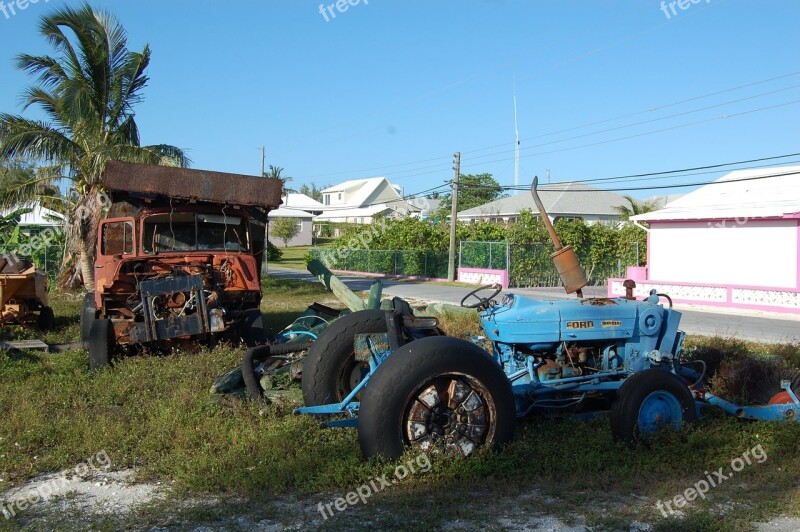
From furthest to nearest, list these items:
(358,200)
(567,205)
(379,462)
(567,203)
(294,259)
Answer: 1. (358,200)
2. (294,259)
3. (567,203)
4. (567,205)
5. (379,462)

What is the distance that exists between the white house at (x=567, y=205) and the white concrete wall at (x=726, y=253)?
18591 millimetres

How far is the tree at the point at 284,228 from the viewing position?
2458 inches

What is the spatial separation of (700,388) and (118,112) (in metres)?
17.2

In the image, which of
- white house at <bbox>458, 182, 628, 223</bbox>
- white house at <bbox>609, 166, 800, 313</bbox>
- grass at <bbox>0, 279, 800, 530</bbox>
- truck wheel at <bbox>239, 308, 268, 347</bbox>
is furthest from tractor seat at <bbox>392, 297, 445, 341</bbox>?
white house at <bbox>458, 182, 628, 223</bbox>

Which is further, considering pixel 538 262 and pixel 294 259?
pixel 294 259

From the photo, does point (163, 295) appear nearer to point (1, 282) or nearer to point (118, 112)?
point (1, 282)

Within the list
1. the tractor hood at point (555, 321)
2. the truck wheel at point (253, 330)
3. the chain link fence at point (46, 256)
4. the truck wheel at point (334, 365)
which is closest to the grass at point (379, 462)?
the truck wheel at point (334, 365)

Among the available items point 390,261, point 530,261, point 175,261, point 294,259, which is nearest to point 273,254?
point 294,259

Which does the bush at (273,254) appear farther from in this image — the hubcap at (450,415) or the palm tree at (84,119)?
the hubcap at (450,415)

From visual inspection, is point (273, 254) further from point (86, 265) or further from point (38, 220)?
point (86, 265)

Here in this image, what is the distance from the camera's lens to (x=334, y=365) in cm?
691

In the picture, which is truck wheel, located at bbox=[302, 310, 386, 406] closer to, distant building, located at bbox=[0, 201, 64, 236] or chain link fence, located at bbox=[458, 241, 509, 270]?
distant building, located at bbox=[0, 201, 64, 236]

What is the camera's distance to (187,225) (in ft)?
37.0

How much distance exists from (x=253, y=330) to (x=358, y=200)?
77.5m
